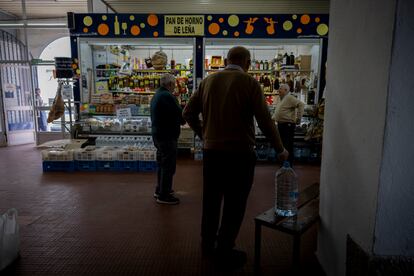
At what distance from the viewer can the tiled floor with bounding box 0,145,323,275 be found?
250cm

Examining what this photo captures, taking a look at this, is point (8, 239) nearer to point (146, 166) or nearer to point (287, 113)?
point (146, 166)

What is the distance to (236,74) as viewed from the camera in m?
2.27

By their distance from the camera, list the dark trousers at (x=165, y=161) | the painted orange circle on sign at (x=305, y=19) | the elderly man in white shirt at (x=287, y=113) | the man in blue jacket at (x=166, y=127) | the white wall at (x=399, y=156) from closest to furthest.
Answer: the white wall at (x=399, y=156) → the man in blue jacket at (x=166, y=127) → the dark trousers at (x=165, y=161) → the elderly man in white shirt at (x=287, y=113) → the painted orange circle on sign at (x=305, y=19)

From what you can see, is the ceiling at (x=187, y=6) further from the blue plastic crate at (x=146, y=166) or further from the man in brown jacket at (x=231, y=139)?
the man in brown jacket at (x=231, y=139)

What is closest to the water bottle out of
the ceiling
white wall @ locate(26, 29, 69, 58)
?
the ceiling

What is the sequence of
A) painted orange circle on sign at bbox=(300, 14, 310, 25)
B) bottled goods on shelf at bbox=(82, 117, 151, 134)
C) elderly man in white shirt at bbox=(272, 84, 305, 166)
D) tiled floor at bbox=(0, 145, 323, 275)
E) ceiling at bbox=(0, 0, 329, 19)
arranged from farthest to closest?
ceiling at bbox=(0, 0, 329, 19), bottled goods on shelf at bbox=(82, 117, 151, 134), painted orange circle on sign at bbox=(300, 14, 310, 25), elderly man in white shirt at bbox=(272, 84, 305, 166), tiled floor at bbox=(0, 145, 323, 275)

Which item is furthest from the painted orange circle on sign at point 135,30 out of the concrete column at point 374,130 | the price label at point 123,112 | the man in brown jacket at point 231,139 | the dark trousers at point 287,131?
the concrete column at point 374,130

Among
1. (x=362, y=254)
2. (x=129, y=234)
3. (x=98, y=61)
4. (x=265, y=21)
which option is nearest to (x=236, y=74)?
(x=362, y=254)

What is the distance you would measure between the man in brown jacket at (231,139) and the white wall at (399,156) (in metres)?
0.90

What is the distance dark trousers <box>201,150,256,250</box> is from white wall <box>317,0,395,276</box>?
2.07 feet

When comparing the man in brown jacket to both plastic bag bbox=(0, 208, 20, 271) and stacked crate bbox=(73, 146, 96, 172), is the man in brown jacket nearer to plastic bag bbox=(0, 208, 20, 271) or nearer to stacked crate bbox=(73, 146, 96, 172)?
plastic bag bbox=(0, 208, 20, 271)

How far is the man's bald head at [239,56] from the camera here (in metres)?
2.35

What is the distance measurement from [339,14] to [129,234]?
9.08 feet

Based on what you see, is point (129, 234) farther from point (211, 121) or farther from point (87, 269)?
point (211, 121)
